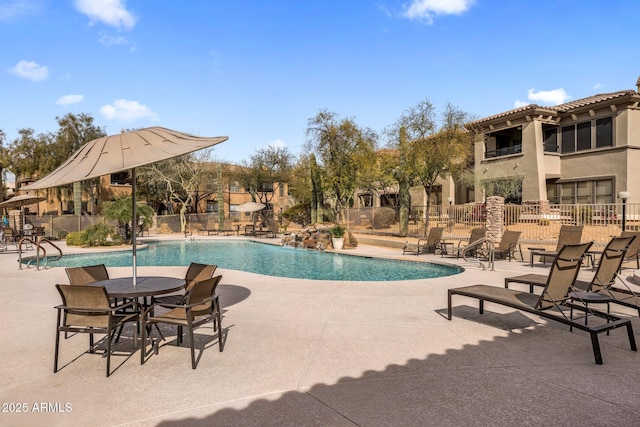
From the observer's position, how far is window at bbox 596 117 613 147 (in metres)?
23.4

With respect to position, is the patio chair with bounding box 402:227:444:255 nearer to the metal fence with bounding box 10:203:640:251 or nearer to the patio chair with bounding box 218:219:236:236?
the metal fence with bounding box 10:203:640:251

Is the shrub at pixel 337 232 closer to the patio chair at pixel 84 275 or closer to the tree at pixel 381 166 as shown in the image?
the tree at pixel 381 166

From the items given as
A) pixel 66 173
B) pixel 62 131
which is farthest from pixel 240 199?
pixel 66 173

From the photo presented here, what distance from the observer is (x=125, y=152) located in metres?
4.55

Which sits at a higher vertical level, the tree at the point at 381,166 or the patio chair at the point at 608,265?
the tree at the point at 381,166

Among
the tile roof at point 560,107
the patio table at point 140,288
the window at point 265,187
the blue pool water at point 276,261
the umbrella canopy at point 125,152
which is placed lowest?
the blue pool water at point 276,261

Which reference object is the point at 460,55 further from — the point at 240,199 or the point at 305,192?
the point at 240,199

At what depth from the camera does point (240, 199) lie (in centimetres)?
4238

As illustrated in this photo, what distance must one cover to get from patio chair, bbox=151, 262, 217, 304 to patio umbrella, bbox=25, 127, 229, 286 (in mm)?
549

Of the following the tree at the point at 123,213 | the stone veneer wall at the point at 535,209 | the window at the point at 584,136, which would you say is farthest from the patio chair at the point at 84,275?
the window at the point at 584,136

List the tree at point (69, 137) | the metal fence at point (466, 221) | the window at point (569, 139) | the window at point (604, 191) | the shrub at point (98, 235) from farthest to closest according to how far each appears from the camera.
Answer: the tree at point (69, 137), the window at point (569, 139), the window at point (604, 191), the shrub at point (98, 235), the metal fence at point (466, 221)

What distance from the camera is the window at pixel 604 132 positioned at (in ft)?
76.6

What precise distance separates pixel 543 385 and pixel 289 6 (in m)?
17.4

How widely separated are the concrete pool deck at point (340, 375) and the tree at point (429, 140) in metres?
15.9
